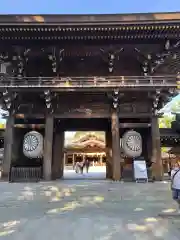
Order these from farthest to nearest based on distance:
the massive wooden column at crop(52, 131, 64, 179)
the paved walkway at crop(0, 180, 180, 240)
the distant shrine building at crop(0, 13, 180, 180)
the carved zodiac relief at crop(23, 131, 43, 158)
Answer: the massive wooden column at crop(52, 131, 64, 179) < the carved zodiac relief at crop(23, 131, 43, 158) < the distant shrine building at crop(0, 13, 180, 180) < the paved walkway at crop(0, 180, 180, 240)

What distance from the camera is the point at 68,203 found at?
7812 mm

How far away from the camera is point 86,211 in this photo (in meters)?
6.95

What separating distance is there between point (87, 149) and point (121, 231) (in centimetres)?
2685

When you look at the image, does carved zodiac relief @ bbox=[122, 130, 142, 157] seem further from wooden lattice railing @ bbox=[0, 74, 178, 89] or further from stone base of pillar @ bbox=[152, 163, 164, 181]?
wooden lattice railing @ bbox=[0, 74, 178, 89]

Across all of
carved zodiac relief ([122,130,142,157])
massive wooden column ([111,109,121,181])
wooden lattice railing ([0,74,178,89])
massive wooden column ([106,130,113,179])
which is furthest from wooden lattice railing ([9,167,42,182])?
carved zodiac relief ([122,130,142,157])

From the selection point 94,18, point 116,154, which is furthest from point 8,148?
point 94,18

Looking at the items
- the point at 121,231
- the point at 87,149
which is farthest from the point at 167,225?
the point at 87,149

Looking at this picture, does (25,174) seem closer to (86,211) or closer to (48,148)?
(48,148)

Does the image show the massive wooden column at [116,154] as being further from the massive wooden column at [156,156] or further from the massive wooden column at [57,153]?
the massive wooden column at [57,153]

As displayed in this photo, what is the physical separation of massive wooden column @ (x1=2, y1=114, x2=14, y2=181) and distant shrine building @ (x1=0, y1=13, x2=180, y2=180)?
0.04 metres

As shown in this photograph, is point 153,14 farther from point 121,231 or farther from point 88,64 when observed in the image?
point 121,231

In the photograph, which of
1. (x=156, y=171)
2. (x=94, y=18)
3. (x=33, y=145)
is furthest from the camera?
(x=33, y=145)

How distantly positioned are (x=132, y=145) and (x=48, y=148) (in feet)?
13.5

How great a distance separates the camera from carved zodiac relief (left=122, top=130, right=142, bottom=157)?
11.6 m
